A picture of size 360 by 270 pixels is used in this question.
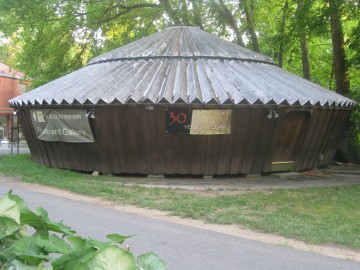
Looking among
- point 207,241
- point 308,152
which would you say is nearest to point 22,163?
point 308,152

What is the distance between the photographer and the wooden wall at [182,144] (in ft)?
40.7

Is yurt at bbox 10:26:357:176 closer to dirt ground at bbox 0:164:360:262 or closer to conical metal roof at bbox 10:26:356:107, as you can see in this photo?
conical metal roof at bbox 10:26:356:107

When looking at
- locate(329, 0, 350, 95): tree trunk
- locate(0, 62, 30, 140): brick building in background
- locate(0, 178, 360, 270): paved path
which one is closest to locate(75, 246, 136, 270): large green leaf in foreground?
locate(0, 178, 360, 270): paved path

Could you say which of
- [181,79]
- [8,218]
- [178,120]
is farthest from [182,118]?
[8,218]

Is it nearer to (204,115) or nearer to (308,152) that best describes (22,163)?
(204,115)

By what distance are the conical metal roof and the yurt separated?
35 mm

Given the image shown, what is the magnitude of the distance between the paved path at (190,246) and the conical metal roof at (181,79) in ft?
15.3

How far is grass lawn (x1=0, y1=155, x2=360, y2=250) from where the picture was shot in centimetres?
720

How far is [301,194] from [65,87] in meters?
7.69

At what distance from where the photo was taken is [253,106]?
39.9 ft

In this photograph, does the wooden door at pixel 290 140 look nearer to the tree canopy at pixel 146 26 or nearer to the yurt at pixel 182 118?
the yurt at pixel 182 118

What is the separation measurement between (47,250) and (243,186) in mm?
10473

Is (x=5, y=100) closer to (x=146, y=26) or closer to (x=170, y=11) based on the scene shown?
(x=146, y=26)

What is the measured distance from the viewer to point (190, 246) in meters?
6.15
